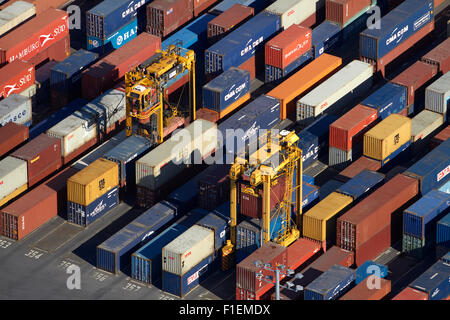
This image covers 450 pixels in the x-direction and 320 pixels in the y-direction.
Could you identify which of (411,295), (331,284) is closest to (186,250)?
(331,284)

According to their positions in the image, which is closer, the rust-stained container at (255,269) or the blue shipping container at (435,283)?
the blue shipping container at (435,283)

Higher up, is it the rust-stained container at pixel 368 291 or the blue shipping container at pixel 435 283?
the blue shipping container at pixel 435 283

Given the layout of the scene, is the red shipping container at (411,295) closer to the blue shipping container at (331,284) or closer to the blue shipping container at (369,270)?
the blue shipping container at (331,284)

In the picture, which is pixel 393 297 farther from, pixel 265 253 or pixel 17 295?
pixel 17 295

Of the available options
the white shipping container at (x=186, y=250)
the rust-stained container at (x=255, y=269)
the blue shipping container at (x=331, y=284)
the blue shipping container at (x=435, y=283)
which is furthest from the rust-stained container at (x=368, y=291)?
the white shipping container at (x=186, y=250)

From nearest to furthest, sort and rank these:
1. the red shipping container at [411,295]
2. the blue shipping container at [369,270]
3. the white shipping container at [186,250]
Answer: the red shipping container at [411,295]
the blue shipping container at [369,270]
the white shipping container at [186,250]

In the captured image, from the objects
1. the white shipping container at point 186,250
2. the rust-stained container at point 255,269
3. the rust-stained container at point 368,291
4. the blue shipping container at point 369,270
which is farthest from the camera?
the white shipping container at point 186,250

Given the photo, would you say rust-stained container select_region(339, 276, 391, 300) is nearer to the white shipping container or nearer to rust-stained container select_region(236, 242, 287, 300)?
rust-stained container select_region(236, 242, 287, 300)
